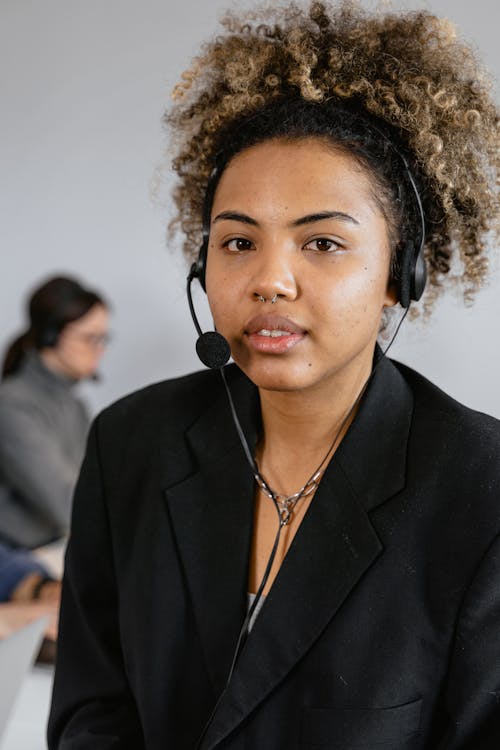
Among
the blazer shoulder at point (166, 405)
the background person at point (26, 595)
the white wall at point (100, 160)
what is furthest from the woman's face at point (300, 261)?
the white wall at point (100, 160)

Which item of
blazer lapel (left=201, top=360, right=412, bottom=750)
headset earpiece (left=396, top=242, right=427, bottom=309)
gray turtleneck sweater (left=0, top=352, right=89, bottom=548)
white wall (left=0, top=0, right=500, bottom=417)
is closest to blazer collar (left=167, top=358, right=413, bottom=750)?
blazer lapel (left=201, top=360, right=412, bottom=750)

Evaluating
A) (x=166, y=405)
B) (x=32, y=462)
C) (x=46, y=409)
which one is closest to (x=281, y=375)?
(x=166, y=405)

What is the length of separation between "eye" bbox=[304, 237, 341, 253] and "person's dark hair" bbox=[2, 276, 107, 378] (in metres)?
1.94

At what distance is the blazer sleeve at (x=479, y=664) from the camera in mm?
839

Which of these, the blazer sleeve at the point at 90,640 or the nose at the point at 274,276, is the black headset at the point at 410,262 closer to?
the nose at the point at 274,276

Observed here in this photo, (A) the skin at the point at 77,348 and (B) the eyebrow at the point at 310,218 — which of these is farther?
(A) the skin at the point at 77,348

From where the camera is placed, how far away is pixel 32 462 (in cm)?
253

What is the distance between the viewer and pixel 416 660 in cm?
87

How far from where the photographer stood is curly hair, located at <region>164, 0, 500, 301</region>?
0.91 m

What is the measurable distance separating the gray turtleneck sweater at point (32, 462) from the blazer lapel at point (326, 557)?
5.50 feet

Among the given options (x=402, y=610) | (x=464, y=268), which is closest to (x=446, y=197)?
(x=464, y=268)

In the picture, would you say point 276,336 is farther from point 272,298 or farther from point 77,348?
point 77,348

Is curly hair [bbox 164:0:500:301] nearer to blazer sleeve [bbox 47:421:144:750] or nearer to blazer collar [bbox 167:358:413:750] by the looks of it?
blazer collar [bbox 167:358:413:750]

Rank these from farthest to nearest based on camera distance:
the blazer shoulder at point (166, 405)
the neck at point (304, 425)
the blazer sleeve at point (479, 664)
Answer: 1. the blazer shoulder at point (166, 405)
2. the neck at point (304, 425)
3. the blazer sleeve at point (479, 664)
